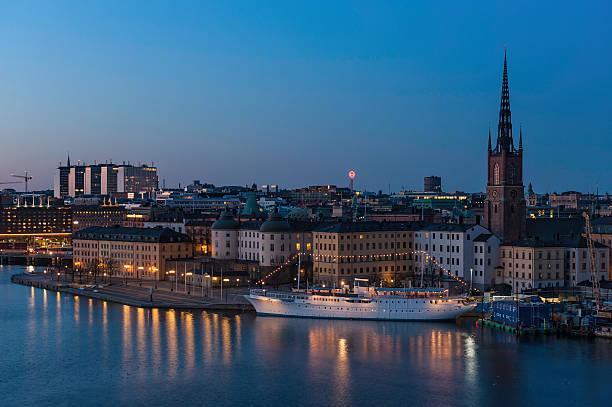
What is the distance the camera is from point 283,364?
4903 centimetres

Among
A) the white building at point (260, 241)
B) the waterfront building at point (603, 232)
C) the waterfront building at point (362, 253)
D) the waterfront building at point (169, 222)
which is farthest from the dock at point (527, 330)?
the waterfront building at point (169, 222)

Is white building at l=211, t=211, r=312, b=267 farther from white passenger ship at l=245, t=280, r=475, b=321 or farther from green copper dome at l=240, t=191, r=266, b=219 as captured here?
white passenger ship at l=245, t=280, r=475, b=321

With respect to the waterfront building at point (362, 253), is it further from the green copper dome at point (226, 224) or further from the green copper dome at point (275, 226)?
the green copper dome at point (226, 224)

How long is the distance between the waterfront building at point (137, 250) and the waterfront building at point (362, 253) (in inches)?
705

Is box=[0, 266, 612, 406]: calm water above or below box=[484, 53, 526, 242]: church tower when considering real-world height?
below

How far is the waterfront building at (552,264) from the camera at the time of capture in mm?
72438

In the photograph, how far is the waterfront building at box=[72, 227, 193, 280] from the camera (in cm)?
8950

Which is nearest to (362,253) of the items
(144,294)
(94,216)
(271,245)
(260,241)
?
(271,245)

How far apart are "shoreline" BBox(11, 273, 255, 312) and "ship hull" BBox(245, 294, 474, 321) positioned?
15.4 feet

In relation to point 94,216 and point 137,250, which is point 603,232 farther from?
point 94,216

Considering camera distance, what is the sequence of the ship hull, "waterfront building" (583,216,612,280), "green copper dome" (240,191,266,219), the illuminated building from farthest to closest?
the illuminated building
"green copper dome" (240,191,266,219)
"waterfront building" (583,216,612,280)
the ship hull

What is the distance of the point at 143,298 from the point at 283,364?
28005mm

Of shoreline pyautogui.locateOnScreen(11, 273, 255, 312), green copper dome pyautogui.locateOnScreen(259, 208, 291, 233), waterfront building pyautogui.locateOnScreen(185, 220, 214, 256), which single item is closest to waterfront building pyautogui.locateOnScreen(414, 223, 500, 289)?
green copper dome pyautogui.locateOnScreen(259, 208, 291, 233)

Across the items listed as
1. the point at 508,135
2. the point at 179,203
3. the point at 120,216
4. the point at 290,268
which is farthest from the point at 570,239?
the point at 179,203
